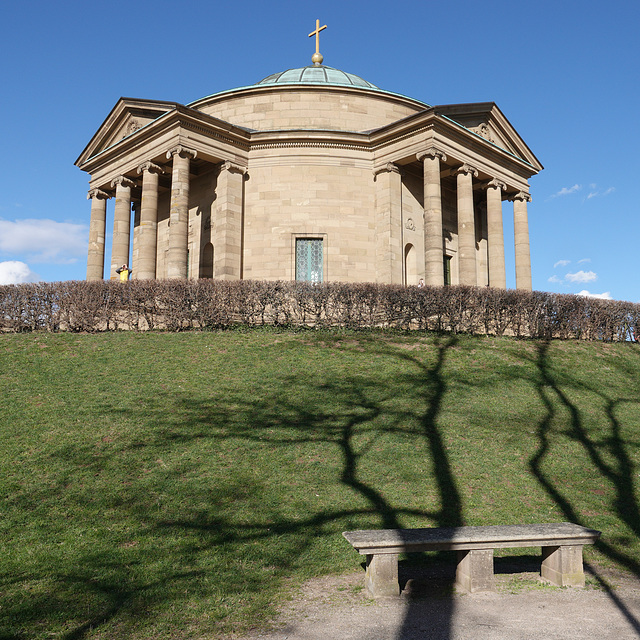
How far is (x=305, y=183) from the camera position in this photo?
2627 cm

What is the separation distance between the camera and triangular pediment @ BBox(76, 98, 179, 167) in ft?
91.1

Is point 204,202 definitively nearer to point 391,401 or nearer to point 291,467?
point 391,401

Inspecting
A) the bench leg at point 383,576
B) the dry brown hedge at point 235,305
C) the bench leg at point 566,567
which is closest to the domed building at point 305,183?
the dry brown hedge at point 235,305

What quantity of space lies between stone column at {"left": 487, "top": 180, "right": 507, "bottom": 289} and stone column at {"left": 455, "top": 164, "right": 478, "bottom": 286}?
259 cm

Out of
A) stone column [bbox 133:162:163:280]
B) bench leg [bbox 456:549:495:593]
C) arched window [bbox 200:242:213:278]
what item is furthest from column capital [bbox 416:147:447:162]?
bench leg [bbox 456:549:495:593]

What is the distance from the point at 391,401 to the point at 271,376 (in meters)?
3.13

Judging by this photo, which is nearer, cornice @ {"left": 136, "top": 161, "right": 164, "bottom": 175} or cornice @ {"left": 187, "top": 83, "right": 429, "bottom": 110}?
cornice @ {"left": 136, "top": 161, "right": 164, "bottom": 175}

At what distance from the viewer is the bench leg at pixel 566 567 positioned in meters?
6.61

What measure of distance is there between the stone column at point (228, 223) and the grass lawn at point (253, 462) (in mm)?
8460

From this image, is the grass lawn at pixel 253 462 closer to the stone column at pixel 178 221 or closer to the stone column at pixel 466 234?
the stone column at pixel 178 221

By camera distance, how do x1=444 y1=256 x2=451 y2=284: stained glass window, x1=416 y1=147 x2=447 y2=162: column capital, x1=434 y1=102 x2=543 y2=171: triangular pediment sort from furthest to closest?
x1=444 y1=256 x2=451 y2=284: stained glass window, x1=434 y1=102 x2=543 y2=171: triangular pediment, x1=416 y1=147 x2=447 y2=162: column capital

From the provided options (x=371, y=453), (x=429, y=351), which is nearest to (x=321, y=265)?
(x=429, y=351)

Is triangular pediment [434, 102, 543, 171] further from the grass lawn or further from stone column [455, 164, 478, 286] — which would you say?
the grass lawn

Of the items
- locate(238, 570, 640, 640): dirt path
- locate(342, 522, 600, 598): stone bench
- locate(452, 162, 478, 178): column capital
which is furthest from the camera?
locate(452, 162, 478, 178): column capital
